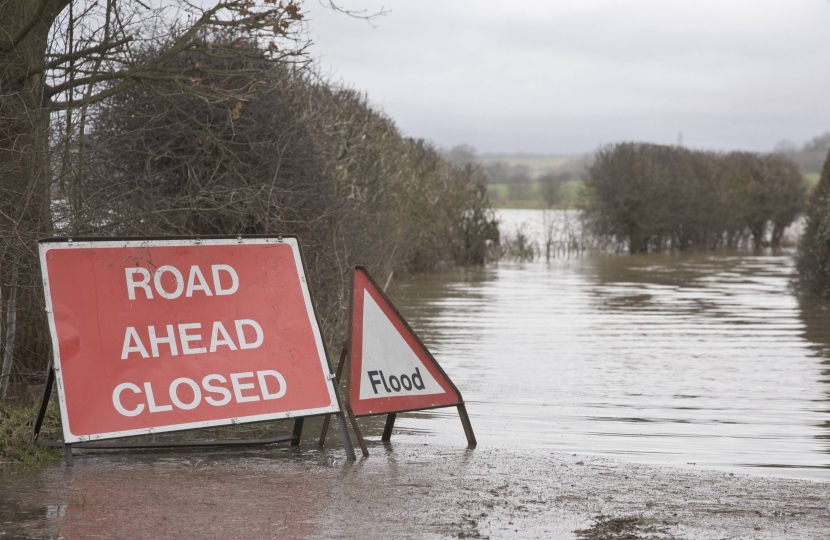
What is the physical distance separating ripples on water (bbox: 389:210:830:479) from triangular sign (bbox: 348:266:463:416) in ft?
2.23

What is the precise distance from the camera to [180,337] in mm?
6461

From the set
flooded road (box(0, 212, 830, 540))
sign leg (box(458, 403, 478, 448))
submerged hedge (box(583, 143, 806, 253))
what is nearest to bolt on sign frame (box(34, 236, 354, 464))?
flooded road (box(0, 212, 830, 540))

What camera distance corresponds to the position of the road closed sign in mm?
6098

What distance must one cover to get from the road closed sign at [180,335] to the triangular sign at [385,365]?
252 millimetres

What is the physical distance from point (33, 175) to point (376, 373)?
312 centimetres

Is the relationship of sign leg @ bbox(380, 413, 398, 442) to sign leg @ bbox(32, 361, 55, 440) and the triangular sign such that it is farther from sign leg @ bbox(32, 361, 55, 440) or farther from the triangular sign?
sign leg @ bbox(32, 361, 55, 440)

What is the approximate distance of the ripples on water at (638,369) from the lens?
7477 millimetres

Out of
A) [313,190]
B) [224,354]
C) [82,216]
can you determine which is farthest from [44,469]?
[313,190]

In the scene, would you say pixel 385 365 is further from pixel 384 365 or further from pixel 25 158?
pixel 25 158

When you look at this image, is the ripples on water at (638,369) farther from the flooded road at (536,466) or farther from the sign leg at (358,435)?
the sign leg at (358,435)

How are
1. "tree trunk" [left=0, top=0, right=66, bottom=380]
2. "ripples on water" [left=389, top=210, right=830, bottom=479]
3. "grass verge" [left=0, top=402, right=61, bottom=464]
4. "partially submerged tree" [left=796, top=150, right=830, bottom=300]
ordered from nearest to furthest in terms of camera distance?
1. "grass verge" [left=0, top=402, right=61, bottom=464]
2. "tree trunk" [left=0, top=0, right=66, bottom=380]
3. "ripples on water" [left=389, top=210, right=830, bottom=479]
4. "partially submerged tree" [left=796, top=150, right=830, bottom=300]

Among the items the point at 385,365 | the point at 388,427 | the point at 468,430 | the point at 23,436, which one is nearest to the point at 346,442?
the point at 385,365

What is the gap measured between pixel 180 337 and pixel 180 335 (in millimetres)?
14

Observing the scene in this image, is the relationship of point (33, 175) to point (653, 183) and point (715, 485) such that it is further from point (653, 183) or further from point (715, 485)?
point (653, 183)
